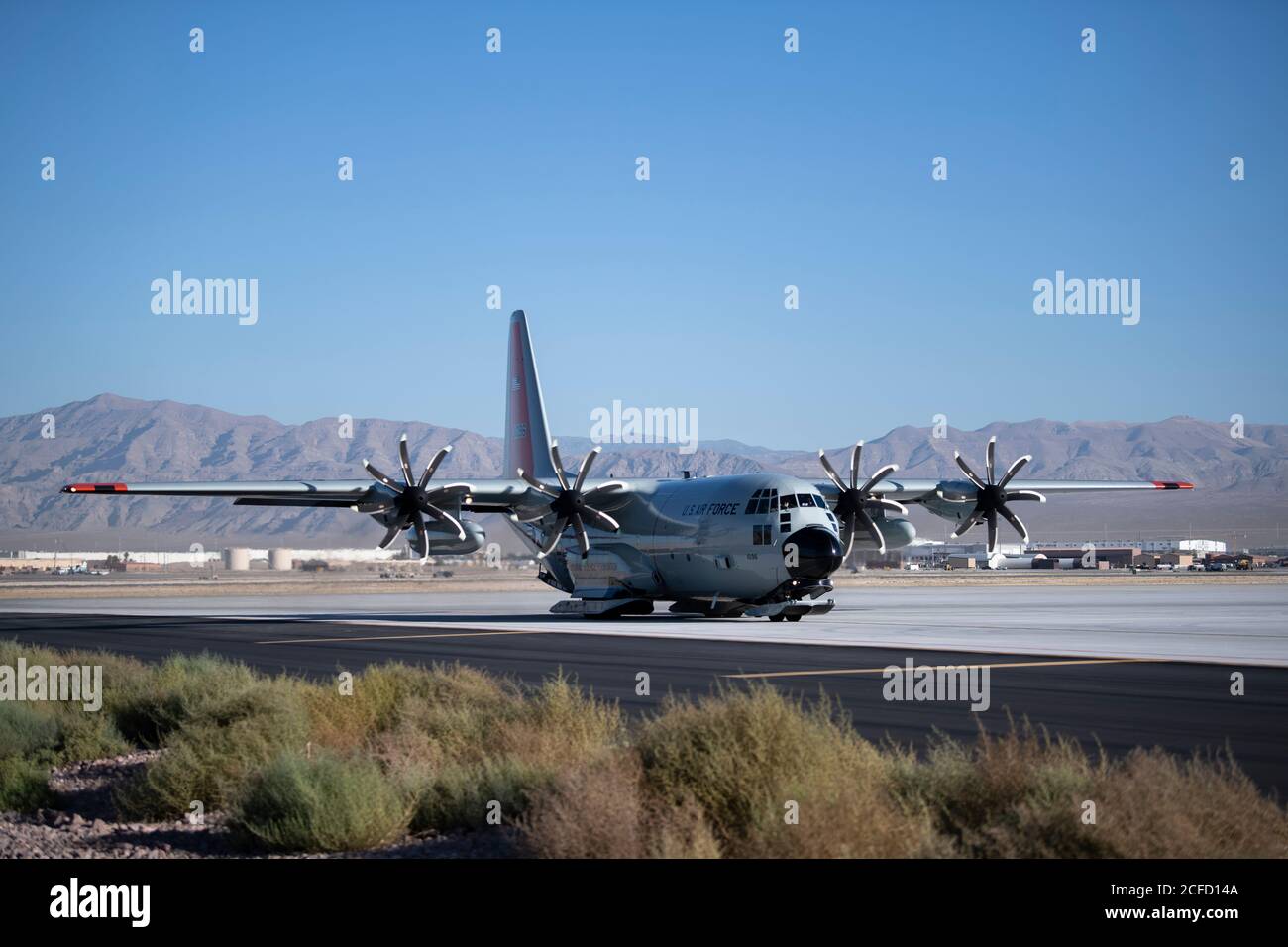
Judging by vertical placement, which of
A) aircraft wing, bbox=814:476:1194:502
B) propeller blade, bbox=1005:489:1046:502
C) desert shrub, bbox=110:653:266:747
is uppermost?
aircraft wing, bbox=814:476:1194:502

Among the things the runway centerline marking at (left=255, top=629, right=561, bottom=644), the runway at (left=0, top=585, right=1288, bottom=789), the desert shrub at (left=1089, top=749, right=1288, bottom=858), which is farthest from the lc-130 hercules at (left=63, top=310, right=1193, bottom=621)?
the desert shrub at (left=1089, top=749, right=1288, bottom=858)

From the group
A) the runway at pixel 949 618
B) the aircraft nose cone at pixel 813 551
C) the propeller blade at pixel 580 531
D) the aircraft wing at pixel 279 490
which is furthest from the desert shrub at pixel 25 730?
the propeller blade at pixel 580 531

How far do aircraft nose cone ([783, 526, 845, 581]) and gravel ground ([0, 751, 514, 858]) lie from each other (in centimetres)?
2584

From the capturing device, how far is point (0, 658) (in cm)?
2658

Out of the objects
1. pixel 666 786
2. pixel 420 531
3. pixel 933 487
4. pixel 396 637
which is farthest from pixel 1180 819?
pixel 933 487

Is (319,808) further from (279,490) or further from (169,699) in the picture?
(279,490)

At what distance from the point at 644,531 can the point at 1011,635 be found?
1409cm

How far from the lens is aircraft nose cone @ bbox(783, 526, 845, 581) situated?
39.1 meters

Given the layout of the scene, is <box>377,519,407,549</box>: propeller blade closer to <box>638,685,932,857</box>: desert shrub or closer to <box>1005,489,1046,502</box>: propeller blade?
<box>1005,489,1046,502</box>: propeller blade

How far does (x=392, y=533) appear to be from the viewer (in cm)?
3981

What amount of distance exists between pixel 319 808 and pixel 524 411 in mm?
43488

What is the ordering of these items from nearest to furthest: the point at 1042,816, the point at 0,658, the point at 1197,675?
the point at 1042,816 < the point at 1197,675 < the point at 0,658

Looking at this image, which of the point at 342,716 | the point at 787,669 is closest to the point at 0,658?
the point at 342,716
